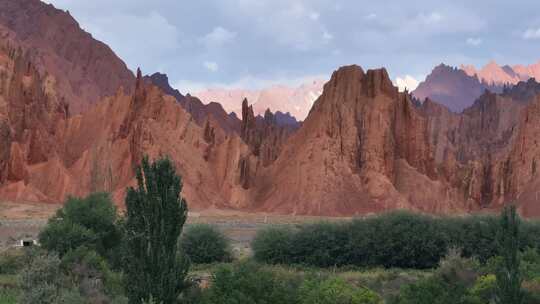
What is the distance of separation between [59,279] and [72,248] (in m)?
10.8

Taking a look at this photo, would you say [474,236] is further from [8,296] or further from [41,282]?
[41,282]

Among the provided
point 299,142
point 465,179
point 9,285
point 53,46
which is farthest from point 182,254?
point 53,46

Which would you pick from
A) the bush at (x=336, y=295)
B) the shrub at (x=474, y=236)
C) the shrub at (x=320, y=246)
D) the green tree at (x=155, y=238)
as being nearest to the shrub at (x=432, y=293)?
the bush at (x=336, y=295)

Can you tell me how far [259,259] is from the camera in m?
53.0

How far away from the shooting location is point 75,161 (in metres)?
99.9

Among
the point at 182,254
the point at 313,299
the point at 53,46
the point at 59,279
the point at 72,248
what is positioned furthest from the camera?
the point at 53,46

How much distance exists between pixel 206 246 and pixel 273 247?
4526mm

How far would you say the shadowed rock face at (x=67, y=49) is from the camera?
6841 inches

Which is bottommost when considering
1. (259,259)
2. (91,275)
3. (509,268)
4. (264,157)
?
(259,259)

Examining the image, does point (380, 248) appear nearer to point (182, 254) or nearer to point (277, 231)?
point (277, 231)

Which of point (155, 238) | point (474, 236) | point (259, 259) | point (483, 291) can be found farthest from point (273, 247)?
point (155, 238)

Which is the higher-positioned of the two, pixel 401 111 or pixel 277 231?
pixel 401 111

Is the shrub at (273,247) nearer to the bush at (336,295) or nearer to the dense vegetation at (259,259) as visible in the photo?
the dense vegetation at (259,259)

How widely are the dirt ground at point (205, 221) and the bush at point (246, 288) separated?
29185 millimetres
